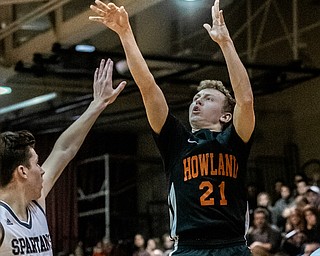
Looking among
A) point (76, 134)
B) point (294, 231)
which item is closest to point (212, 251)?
point (76, 134)

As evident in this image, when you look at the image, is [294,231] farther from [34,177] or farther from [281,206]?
[34,177]

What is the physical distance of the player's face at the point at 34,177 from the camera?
13.8ft

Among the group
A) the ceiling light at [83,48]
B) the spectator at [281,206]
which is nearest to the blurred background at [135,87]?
the ceiling light at [83,48]

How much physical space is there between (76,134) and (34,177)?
61 cm

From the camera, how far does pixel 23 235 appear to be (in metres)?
4.07

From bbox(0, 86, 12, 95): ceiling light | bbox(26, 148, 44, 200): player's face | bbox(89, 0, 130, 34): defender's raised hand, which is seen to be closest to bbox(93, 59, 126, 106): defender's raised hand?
bbox(89, 0, 130, 34): defender's raised hand

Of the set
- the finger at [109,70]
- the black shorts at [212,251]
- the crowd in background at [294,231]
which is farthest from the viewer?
the crowd in background at [294,231]

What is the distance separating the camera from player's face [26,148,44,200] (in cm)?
419

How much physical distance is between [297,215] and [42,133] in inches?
472

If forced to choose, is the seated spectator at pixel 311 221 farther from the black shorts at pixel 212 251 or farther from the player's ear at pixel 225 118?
the black shorts at pixel 212 251

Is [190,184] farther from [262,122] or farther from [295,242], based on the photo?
[262,122]

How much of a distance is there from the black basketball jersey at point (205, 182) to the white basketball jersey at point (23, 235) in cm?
68

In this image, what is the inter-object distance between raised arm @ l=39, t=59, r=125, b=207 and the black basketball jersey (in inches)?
27.7

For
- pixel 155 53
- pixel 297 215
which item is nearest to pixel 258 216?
pixel 297 215
